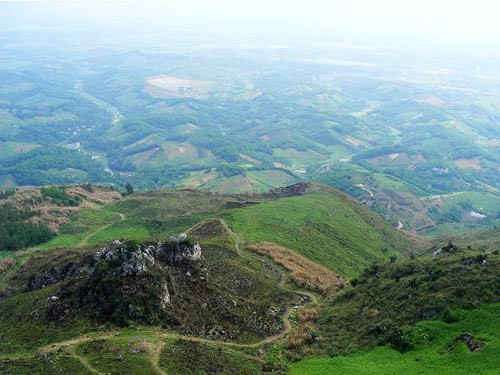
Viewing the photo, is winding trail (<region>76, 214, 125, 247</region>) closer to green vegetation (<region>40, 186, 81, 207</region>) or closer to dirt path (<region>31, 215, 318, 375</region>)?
green vegetation (<region>40, 186, 81, 207</region>)

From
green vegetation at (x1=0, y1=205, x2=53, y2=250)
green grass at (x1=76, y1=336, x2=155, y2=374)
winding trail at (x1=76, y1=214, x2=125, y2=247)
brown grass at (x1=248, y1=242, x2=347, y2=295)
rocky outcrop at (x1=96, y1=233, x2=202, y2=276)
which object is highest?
rocky outcrop at (x1=96, y1=233, x2=202, y2=276)

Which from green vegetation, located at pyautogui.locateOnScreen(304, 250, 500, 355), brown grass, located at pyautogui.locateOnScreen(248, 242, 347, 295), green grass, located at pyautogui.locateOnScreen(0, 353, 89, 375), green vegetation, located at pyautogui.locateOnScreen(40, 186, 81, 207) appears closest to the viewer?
green grass, located at pyautogui.locateOnScreen(0, 353, 89, 375)

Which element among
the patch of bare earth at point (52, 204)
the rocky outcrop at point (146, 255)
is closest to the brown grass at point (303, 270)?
the rocky outcrop at point (146, 255)

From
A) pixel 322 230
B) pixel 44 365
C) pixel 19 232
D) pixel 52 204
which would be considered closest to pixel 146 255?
pixel 44 365

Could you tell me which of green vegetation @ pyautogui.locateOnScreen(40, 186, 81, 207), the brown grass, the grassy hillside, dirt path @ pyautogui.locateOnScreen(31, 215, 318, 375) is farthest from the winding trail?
dirt path @ pyautogui.locateOnScreen(31, 215, 318, 375)

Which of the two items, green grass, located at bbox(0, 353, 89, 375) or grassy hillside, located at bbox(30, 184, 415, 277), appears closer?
green grass, located at bbox(0, 353, 89, 375)

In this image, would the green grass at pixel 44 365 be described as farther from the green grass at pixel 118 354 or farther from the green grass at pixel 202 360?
the green grass at pixel 202 360
